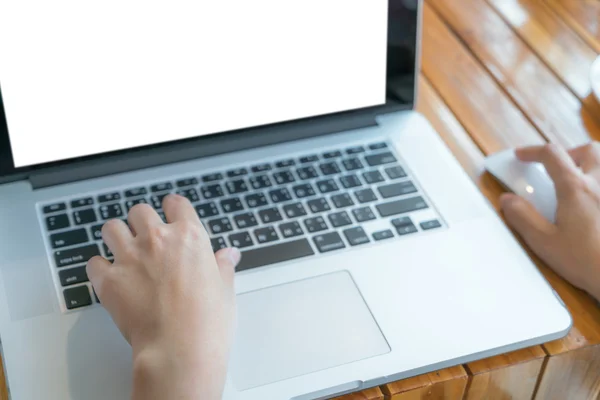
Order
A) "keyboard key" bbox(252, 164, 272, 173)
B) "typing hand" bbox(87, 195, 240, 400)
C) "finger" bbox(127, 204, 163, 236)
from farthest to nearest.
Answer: "keyboard key" bbox(252, 164, 272, 173) < "finger" bbox(127, 204, 163, 236) < "typing hand" bbox(87, 195, 240, 400)

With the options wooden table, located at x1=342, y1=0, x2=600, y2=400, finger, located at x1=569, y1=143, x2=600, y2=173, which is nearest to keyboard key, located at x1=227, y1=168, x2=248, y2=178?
wooden table, located at x1=342, y1=0, x2=600, y2=400

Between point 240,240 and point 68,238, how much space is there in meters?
0.15

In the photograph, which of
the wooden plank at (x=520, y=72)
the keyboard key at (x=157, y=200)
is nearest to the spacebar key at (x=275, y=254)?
the keyboard key at (x=157, y=200)

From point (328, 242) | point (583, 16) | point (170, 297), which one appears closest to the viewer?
point (170, 297)

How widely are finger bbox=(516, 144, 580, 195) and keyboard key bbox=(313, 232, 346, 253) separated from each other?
211mm

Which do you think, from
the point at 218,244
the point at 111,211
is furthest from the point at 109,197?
the point at 218,244

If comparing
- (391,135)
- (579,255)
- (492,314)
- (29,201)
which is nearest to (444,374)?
(492,314)

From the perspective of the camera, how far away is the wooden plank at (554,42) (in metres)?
0.87

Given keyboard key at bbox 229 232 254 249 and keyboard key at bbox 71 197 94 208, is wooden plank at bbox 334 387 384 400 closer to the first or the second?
keyboard key at bbox 229 232 254 249

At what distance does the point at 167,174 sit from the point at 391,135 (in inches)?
9.4

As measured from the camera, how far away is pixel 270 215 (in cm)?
66

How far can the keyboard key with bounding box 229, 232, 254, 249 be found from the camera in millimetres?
636

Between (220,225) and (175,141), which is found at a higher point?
(175,141)

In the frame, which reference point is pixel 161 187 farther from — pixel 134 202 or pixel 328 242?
pixel 328 242
